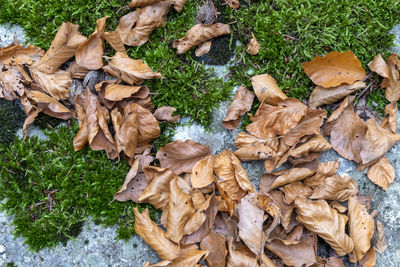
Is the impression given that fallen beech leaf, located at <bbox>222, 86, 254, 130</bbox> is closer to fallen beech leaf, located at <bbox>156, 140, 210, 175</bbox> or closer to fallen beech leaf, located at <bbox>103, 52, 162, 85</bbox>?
fallen beech leaf, located at <bbox>156, 140, 210, 175</bbox>

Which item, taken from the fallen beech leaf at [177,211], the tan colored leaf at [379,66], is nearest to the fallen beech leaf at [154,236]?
the fallen beech leaf at [177,211]

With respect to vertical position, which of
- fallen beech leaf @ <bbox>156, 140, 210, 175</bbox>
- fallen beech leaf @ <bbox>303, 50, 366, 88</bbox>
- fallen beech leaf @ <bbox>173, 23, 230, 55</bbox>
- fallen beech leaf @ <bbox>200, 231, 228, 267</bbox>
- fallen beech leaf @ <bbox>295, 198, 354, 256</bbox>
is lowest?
fallen beech leaf @ <bbox>200, 231, 228, 267</bbox>

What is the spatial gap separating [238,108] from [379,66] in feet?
4.08

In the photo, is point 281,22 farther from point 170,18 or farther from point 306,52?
point 170,18

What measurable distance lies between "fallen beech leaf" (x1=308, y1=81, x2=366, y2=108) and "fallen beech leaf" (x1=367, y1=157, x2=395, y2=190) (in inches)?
24.1

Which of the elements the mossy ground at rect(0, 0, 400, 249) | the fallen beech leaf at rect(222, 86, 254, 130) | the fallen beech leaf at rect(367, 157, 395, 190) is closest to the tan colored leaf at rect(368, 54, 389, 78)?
the mossy ground at rect(0, 0, 400, 249)

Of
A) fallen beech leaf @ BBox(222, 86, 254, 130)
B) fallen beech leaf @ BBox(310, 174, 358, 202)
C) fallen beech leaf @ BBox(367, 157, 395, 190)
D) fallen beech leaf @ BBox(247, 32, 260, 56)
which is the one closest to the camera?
fallen beech leaf @ BBox(310, 174, 358, 202)

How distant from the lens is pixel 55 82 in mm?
2984

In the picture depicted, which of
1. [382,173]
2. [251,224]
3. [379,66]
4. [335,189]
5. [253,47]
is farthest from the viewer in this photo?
[253,47]

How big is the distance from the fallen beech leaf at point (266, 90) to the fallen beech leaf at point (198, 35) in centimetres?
53

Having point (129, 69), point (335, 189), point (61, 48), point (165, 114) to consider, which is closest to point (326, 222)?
point (335, 189)

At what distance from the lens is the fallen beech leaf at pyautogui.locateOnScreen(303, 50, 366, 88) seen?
9.67 ft

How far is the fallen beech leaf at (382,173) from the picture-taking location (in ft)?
9.47

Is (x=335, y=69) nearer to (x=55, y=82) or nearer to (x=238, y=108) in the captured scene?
(x=238, y=108)
